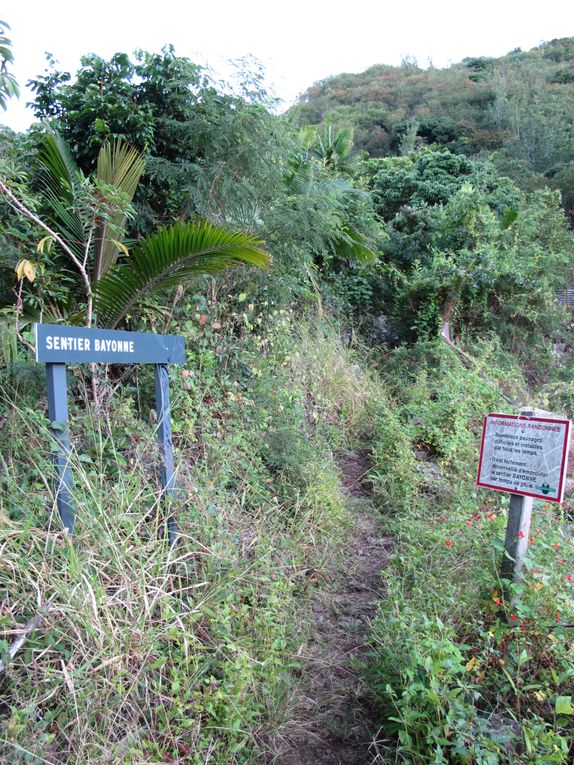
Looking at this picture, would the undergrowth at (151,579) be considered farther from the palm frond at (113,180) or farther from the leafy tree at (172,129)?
the leafy tree at (172,129)

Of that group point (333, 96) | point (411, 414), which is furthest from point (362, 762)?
point (333, 96)

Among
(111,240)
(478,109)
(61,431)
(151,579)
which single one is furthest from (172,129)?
(478,109)

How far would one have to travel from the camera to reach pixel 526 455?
10.1 feet

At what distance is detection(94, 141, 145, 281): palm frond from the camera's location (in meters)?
4.61

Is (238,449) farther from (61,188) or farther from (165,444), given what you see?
(61,188)

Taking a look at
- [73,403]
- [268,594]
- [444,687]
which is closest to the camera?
[444,687]

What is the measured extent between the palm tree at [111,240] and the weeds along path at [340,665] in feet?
8.40

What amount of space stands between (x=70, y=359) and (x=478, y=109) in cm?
3176

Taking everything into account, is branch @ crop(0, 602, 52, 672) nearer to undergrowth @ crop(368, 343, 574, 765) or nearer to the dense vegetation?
the dense vegetation

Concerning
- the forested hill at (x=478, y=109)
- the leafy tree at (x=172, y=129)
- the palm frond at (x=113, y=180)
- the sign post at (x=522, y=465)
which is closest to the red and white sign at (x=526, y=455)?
the sign post at (x=522, y=465)

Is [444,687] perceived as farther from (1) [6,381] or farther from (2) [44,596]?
(1) [6,381]

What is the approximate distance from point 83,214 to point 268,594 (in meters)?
3.12

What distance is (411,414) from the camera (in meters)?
6.99

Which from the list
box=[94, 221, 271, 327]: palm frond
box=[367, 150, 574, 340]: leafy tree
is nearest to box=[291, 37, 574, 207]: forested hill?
box=[367, 150, 574, 340]: leafy tree
